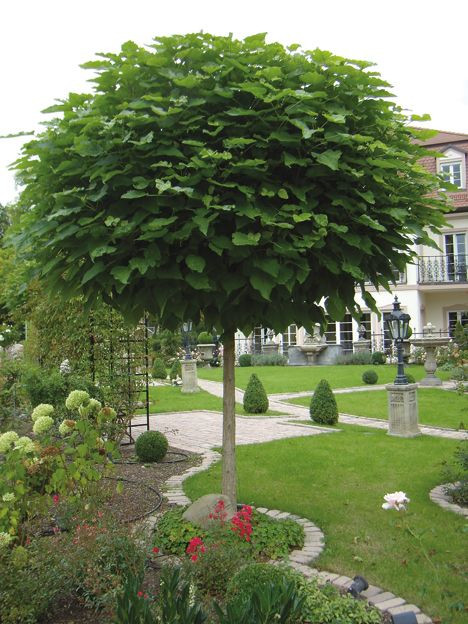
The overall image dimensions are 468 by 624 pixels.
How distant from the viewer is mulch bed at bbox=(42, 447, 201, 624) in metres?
3.30

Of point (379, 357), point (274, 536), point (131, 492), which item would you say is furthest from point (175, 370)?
point (274, 536)

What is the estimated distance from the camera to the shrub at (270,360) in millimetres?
26812

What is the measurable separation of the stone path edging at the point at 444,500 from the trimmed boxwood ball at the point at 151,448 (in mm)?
3609

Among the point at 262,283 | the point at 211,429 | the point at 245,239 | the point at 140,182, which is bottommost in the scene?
the point at 211,429

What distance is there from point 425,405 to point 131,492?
8.68 meters

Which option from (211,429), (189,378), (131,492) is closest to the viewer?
(131,492)

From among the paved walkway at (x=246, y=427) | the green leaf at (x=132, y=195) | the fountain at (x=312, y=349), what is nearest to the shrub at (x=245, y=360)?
the fountain at (x=312, y=349)

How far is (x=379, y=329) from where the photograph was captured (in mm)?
27031

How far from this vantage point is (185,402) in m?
14.9

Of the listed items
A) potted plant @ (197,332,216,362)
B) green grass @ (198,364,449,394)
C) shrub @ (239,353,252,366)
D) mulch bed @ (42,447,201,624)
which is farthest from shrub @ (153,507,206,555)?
potted plant @ (197,332,216,362)

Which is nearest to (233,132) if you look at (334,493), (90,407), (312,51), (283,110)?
(283,110)

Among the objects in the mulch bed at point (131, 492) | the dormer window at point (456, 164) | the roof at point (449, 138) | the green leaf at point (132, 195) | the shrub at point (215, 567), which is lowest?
the mulch bed at point (131, 492)

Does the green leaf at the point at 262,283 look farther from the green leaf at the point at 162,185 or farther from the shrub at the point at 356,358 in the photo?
the shrub at the point at 356,358

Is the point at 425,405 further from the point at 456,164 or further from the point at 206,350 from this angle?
the point at 206,350
